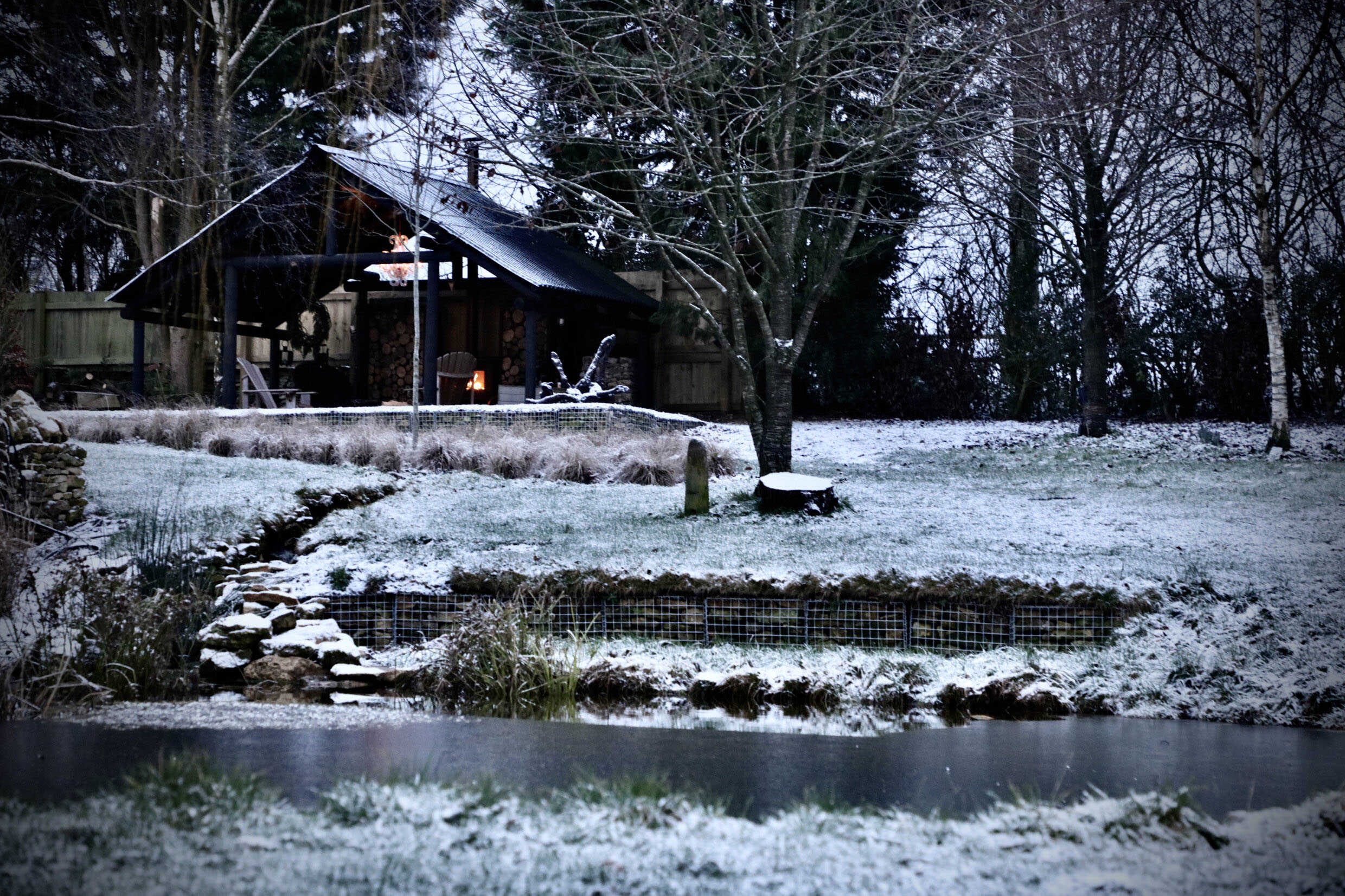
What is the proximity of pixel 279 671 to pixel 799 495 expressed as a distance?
368 centimetres

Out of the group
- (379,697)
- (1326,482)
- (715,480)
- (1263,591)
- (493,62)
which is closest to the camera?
(379,697)

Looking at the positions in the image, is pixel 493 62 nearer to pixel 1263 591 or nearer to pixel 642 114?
pixel 642 114

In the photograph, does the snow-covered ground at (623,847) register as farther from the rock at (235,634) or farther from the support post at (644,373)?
the support post at (644,373)

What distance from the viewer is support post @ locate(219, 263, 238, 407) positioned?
46.8 feet

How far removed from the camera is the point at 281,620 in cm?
562

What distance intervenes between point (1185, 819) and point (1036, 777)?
96 cm

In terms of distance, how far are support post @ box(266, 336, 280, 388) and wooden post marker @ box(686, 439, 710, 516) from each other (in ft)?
37.4

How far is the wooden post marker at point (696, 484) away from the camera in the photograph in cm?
754

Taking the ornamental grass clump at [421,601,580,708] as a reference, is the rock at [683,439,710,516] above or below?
above

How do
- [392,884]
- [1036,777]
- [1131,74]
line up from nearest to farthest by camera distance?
[392,884], [1036,777], [1131,74]

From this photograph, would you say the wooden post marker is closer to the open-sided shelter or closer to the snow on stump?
the snow on stump

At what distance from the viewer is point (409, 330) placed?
17047mm

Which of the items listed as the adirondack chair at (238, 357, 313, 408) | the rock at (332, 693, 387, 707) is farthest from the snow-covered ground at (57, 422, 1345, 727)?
the adirondack chair at (238, 357, 313, 408)

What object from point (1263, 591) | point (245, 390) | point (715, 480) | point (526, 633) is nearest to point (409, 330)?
point (245, 390)
